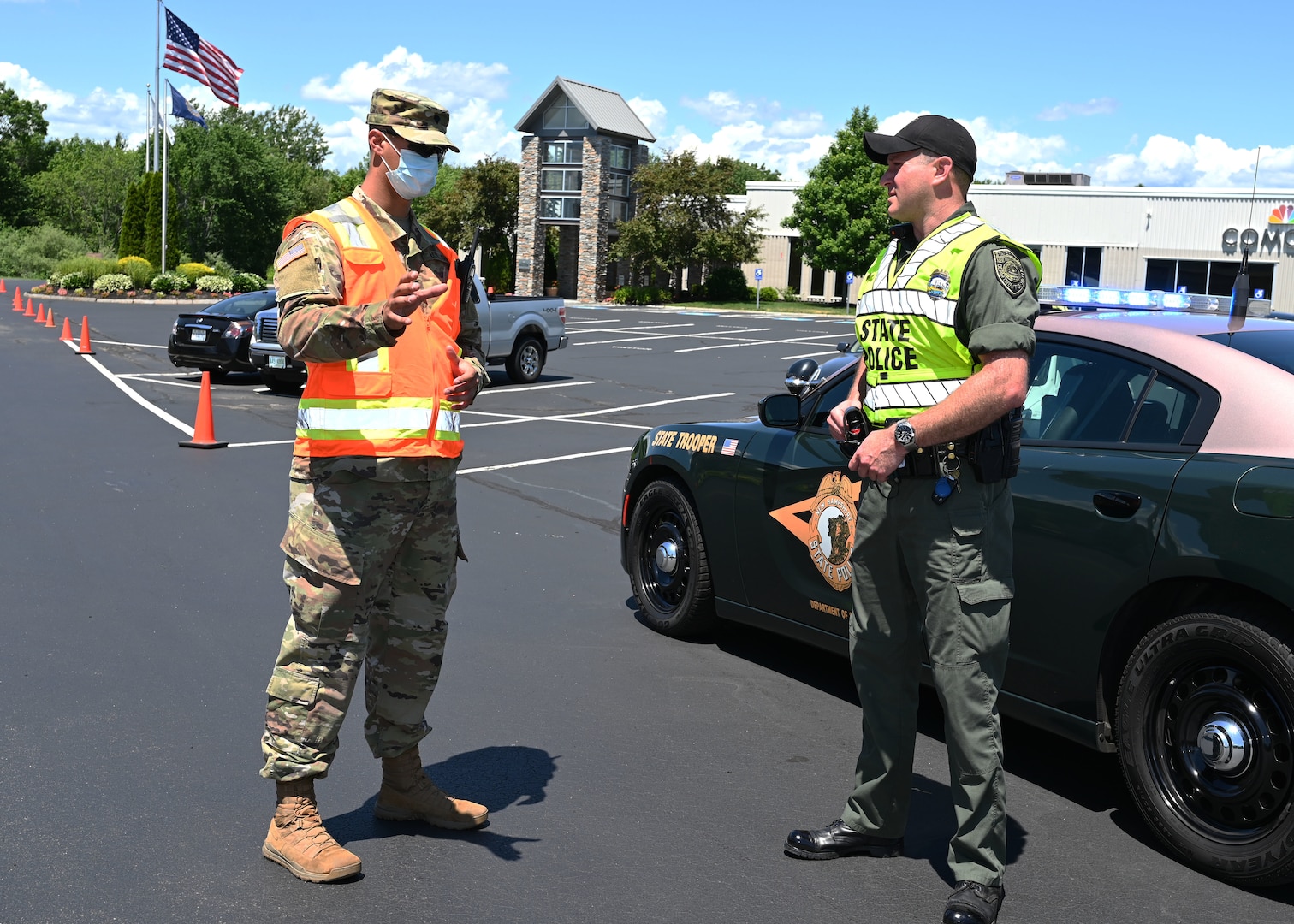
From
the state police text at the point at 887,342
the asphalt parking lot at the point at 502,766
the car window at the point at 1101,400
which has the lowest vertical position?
the asphalt parking lot at the point at 502,766

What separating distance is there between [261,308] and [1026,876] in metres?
16.9

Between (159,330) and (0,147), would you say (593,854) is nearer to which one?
(159,330)

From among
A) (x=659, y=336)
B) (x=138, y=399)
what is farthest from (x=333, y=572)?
(x=659, y=336)

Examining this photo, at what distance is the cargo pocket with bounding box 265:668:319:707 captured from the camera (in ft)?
11.3

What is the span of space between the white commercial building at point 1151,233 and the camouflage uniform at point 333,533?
1907 inches

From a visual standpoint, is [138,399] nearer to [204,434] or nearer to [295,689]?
[204,434]

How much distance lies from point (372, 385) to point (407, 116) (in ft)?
2.63

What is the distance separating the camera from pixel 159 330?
2950 cm

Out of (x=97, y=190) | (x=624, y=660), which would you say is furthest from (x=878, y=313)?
(x=97, y=190)

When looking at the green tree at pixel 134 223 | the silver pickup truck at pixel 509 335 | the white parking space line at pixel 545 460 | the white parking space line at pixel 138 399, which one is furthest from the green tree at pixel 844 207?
the white parking space line at pixel 545 460

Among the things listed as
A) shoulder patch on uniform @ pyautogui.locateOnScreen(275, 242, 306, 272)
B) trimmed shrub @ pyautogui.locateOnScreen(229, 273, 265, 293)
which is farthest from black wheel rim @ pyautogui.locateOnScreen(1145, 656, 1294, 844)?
trimmed shrub @ pyautogui.locateOnScreen(229, 273, 265, 293)

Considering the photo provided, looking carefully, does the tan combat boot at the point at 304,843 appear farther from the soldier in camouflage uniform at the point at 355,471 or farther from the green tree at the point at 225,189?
the green tree at the point at 225,189

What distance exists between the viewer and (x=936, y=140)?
3.47 metres

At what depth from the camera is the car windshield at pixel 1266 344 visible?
3939 mm
